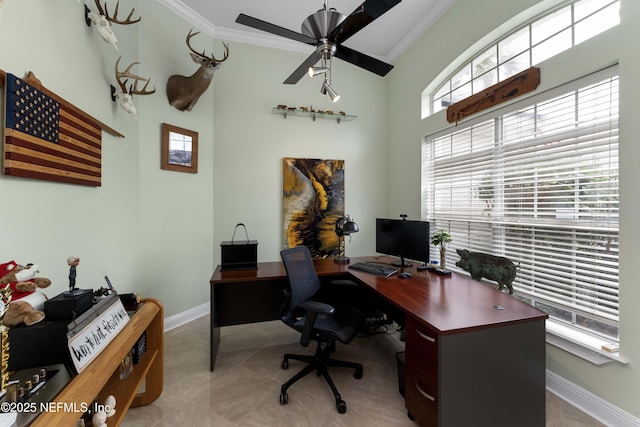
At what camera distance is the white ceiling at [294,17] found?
108 inches

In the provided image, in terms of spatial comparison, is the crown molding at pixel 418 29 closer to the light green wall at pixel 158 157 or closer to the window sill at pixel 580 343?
the light green wall at pixel 158 157

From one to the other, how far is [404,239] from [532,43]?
1895 millimetres

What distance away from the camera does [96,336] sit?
3.66 ft

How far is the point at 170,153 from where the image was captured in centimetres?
277

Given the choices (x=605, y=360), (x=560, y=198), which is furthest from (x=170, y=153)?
(x=605, y=360)

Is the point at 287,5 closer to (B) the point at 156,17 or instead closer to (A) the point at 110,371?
(B) the point at 156,17

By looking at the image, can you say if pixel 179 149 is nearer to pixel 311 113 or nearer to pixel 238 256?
pixel 238 256

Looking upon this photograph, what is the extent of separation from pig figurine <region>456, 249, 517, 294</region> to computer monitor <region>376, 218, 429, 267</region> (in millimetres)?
368

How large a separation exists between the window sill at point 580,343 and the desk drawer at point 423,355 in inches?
45.7

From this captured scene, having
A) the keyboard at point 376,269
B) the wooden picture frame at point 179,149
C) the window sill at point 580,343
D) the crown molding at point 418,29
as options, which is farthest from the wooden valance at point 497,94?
the wooden picture frame at point 179,149

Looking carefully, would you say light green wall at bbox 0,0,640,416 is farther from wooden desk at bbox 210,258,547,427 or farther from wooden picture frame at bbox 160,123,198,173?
wooden desk at bbox 210,258,547,427

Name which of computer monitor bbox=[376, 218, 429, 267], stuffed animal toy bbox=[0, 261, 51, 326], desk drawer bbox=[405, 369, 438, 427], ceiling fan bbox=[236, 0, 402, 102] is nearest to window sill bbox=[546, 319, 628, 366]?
computer monitor bbox=[376, 218, 429, 267]

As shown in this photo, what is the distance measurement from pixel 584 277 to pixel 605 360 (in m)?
0.49

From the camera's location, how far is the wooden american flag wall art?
1.10m
